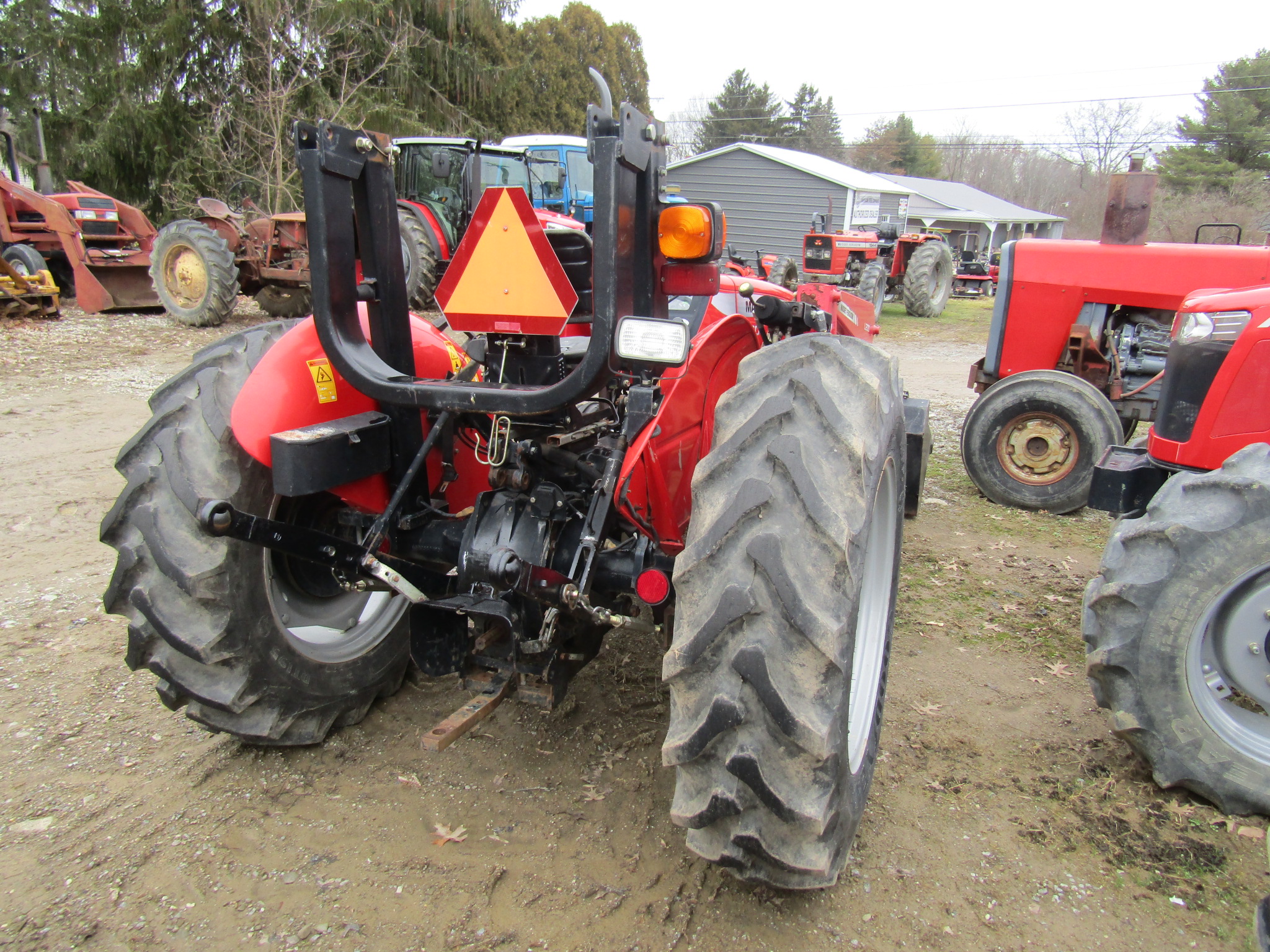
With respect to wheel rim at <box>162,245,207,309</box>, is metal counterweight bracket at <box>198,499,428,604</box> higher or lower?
lower

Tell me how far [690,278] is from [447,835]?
1.80 m

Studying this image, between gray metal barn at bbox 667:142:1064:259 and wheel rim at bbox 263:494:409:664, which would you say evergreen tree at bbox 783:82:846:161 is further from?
wheel rim at bbox 263:494:409:664

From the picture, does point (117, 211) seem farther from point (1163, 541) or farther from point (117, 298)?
point (1163, 541)

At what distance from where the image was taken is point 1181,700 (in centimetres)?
267

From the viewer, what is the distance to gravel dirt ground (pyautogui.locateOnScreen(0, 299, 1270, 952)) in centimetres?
220

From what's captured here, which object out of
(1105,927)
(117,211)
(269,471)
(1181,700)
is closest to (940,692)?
(1181,700)

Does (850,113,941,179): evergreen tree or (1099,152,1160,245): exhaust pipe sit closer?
(1099,152,1160,245): exhaust pipe

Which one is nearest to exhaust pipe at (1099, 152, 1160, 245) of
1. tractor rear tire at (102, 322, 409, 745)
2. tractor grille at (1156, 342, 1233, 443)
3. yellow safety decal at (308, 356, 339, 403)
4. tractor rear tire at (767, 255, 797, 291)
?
tractor grille at (1156, 342, 1233, 443)

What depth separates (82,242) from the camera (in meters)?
Result: 12.4

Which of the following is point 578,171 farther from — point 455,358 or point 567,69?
point 567,69

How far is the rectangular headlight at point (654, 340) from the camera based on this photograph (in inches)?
80.2

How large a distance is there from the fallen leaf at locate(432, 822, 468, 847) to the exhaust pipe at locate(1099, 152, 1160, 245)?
5.69m

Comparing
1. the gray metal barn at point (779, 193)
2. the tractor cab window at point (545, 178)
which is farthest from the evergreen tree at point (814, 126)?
the tractor cab window at point (545, 178)

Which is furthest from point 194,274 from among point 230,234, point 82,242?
point 82,242
